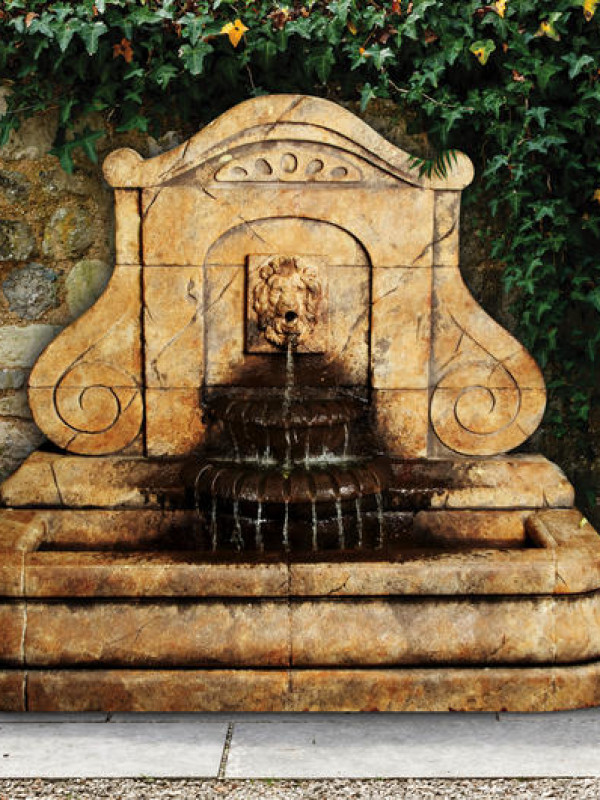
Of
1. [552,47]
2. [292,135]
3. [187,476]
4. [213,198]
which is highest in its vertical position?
[552,47]

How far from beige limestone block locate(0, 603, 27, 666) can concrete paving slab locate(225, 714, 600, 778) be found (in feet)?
2.23

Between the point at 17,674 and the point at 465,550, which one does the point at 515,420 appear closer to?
the point at 465,550

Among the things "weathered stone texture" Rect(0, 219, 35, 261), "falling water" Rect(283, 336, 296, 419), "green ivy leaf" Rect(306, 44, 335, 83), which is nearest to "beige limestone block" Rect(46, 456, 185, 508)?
"falling water" Rect(283, 336, 296, 419)

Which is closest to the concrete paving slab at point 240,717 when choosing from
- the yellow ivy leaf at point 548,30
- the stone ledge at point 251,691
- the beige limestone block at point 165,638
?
the stone ledge at point 251,691

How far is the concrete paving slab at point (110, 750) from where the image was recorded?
7.51 feet

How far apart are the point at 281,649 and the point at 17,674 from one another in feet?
2.54

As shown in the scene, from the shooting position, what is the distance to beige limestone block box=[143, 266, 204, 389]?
133 inches

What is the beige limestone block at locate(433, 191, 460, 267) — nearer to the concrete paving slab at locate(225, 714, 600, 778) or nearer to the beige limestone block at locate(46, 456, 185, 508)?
the beige limestone block at locate(46, 456, 185, 508)

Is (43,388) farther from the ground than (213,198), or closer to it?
closer to it

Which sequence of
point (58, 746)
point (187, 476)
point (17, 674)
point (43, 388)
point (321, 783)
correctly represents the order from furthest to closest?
point (43, 388) < point (187, 476) < point (17, 674) < point (58, 746) < point (321, 783)

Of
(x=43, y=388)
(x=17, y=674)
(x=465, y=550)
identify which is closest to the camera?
(x=17, y=674)

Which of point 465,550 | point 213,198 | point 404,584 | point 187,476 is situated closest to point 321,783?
point 404,584

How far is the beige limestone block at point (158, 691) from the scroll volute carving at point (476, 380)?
4.31 feet

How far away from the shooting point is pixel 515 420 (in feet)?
11.4
